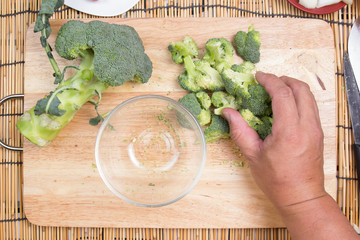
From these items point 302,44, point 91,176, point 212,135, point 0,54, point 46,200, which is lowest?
point 46,200

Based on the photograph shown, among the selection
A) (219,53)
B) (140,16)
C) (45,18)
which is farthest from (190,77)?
(45,18)

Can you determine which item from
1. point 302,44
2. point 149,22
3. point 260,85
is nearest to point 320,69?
point 302,44

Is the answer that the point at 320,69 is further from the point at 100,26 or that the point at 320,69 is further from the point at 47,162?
the point at 47,162

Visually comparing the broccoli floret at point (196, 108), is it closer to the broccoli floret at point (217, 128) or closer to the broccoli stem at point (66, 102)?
Result: the broccoli floret at point (217, 128)

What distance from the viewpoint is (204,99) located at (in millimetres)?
1193

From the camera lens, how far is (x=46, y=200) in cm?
127

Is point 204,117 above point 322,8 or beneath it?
beneath

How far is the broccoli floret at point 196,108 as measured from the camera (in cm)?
117

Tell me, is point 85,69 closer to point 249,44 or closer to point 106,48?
point 106,48

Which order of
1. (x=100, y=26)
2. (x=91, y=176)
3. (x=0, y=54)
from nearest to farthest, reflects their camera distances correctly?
(x=100, y=26), (x=91, y=176), (x=0, y=54)

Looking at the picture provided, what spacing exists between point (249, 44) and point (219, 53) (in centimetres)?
12

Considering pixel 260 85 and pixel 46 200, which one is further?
pixel 46 200

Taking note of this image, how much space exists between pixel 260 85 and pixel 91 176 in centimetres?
73

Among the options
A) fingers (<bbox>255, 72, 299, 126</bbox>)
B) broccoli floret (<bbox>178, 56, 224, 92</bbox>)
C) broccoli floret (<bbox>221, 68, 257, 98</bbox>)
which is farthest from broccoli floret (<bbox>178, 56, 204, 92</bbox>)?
fingers (<bbox>255, 72, 299, 126</bbox>)
